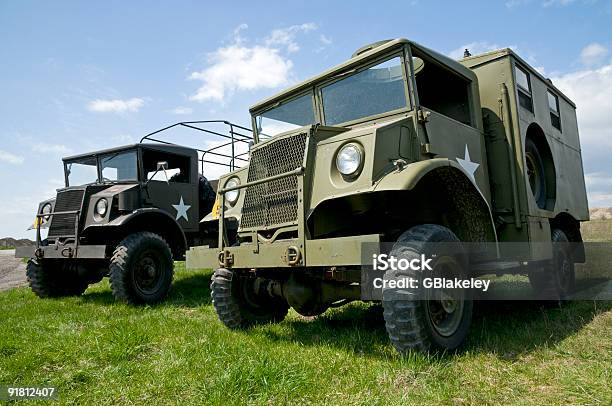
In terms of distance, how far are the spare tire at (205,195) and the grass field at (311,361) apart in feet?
11.7

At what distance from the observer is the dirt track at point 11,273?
955cm

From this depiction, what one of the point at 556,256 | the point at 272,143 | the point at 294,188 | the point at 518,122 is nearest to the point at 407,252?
the point at 294,188

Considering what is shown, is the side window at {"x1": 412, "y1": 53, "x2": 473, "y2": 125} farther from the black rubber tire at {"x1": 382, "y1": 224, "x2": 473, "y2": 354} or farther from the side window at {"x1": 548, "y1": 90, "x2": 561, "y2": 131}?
the side window at {"x1": 548, "y1": 90, "x2": 561, "y2": 131}


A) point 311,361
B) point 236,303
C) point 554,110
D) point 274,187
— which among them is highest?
point 554,110

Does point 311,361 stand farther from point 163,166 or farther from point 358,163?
point 163,166

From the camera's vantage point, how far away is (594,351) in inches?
132

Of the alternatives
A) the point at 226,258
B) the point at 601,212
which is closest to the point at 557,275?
the point at 226,258

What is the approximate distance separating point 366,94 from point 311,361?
7.65 ft

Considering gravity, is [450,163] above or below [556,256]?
above

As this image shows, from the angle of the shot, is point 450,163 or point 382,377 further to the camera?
point 450,163

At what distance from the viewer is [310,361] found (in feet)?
10.6

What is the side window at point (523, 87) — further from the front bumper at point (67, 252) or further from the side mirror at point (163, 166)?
the front bumper at point (67, 252)

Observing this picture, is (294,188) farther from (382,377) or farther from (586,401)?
(586,401)

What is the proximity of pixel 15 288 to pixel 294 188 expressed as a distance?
24.7 feet
